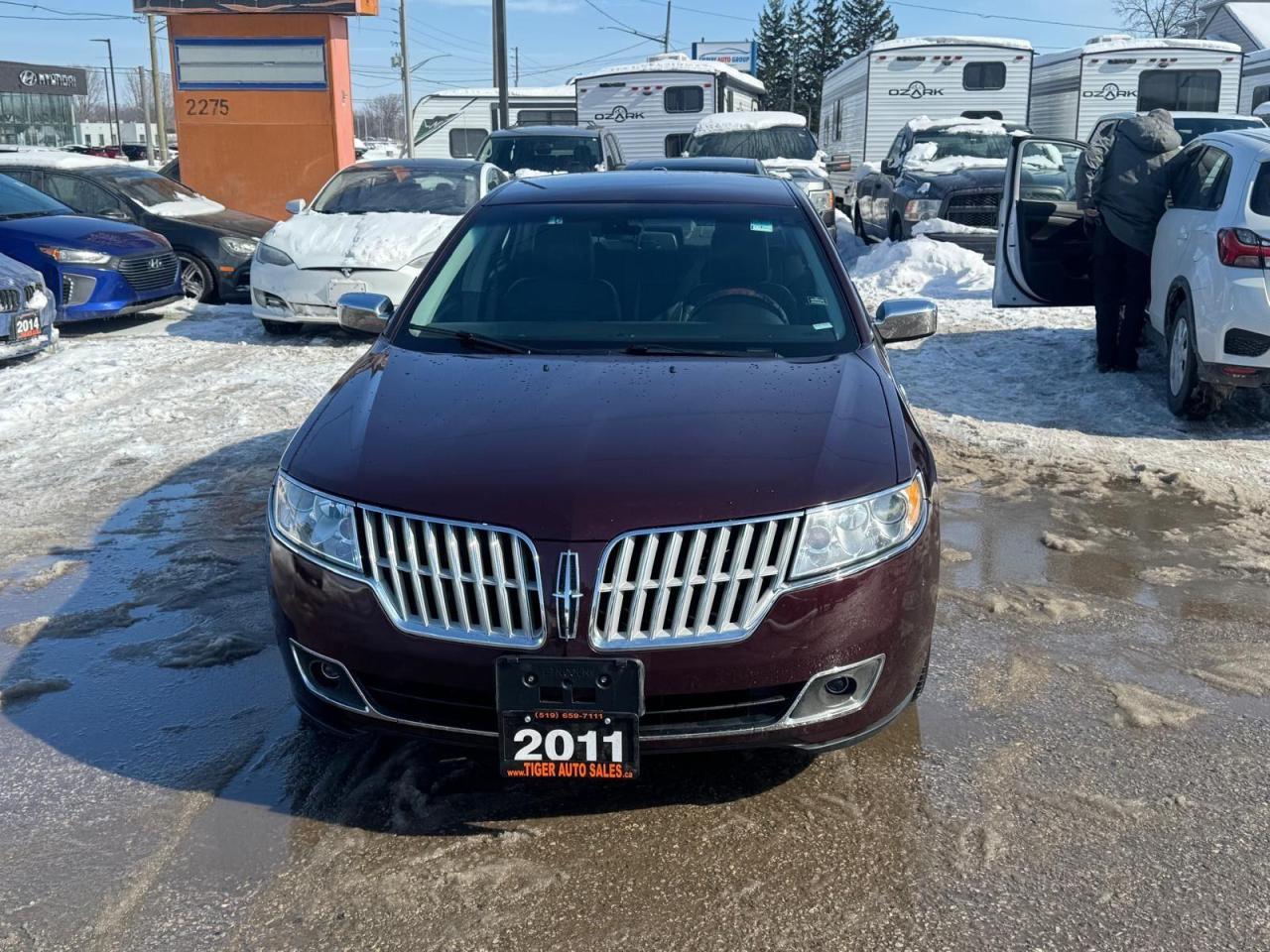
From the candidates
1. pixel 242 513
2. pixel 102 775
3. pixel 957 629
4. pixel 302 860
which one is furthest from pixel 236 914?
pixel 242 513

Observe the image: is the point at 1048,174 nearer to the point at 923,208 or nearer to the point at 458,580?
the point at 923,208

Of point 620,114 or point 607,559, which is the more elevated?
point 620,114

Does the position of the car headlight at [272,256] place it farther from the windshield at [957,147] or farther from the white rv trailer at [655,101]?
the white rv trailer at [655,101]

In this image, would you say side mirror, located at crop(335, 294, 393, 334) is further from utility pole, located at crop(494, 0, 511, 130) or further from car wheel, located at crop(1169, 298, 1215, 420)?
utility pole, located at crop(494, 0, 511, 130)

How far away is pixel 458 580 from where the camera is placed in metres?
2.94

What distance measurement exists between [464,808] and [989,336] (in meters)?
8.04

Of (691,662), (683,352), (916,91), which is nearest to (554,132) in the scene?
(916,91)

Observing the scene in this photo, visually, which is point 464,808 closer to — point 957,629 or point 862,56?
point 957,629

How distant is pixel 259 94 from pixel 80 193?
5.20 m

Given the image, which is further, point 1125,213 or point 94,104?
point 94,104

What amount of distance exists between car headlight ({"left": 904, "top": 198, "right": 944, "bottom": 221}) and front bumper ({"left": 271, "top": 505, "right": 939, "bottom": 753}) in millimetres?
12262

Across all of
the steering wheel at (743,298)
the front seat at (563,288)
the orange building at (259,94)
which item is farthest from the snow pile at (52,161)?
the steering wheel at (743,298)

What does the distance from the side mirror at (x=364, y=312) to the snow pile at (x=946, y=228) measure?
10.6 metres

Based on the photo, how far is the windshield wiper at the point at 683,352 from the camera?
400cm
